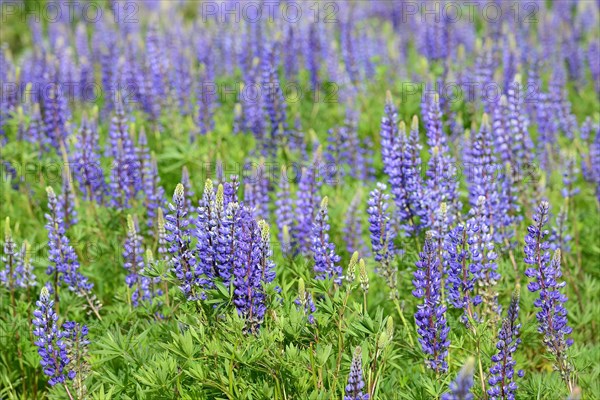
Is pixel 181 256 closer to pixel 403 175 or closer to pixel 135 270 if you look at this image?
pixel 135 270

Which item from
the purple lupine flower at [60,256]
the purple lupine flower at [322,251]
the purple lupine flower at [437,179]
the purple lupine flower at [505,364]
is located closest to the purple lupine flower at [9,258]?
the purple lupine flower at [60,256]

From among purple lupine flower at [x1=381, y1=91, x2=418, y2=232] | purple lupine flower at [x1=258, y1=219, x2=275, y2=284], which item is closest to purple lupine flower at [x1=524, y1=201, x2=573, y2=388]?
purple lupine flower at [x1=381, y1=91, x2=418, y2=232]

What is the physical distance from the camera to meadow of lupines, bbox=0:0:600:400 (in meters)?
3.87

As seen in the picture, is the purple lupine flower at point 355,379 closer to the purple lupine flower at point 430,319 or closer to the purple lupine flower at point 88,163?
the purple lupine flower at point 430,319

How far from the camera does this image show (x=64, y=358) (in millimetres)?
4027

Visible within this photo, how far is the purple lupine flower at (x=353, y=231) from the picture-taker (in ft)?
18.5

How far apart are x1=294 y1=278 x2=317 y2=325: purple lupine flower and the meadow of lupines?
17mm

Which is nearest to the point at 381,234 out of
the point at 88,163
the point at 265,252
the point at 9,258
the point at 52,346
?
the point at 265,252

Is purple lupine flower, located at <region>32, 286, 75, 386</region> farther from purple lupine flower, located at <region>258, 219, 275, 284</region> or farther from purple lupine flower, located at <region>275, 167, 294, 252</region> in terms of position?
purple lupine flower, located at <region>275, 167, 294, 252</region>

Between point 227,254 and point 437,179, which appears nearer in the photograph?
point 227,254

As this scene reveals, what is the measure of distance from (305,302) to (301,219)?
5.87 feet

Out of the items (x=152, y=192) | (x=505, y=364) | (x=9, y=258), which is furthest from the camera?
(x=152, y=192)

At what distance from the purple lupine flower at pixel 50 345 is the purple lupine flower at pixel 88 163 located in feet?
7.39

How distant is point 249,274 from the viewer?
12.5ft
